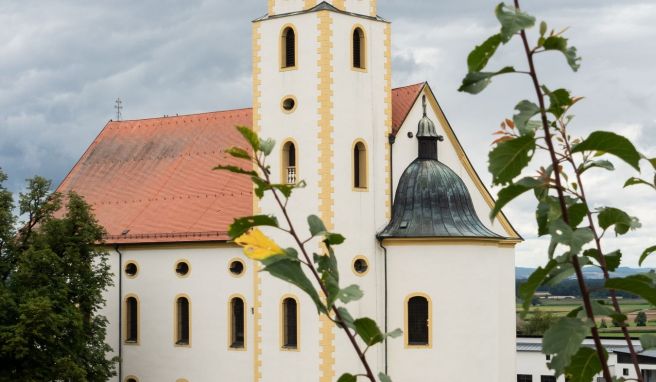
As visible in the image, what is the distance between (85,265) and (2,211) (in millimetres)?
2593

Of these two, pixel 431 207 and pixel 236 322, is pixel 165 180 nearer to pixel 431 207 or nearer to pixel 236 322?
pixel 236 322

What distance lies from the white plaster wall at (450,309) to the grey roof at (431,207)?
442mm

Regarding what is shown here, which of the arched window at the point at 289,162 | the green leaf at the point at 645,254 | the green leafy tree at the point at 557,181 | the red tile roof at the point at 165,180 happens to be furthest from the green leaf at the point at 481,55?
the red tile roof at the point at 165,180

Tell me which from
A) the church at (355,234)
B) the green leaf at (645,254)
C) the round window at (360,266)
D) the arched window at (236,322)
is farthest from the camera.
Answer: the arched window at (236,322)

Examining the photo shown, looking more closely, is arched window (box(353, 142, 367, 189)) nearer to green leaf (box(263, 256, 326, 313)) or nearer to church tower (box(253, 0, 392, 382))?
church tower (box(253, 0, 392, 382))

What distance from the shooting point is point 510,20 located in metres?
2.78

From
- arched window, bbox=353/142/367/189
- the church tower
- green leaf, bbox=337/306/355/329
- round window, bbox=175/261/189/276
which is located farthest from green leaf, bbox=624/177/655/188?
round window, bbox=175/261/189/276

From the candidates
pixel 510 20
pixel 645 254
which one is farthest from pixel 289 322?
pixel 510 20

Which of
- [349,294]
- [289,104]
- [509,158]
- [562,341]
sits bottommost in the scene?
[562,341]

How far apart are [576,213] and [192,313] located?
28.4 meters

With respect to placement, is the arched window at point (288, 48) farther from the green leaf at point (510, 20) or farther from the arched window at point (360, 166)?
the green leaf at point (510, 20)

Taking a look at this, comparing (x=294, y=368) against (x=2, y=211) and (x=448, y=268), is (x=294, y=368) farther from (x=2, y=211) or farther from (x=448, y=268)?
(x=2, y=211)

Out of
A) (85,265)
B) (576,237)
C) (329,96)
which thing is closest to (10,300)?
(85,265)

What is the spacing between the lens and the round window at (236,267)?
30328 millimetres
